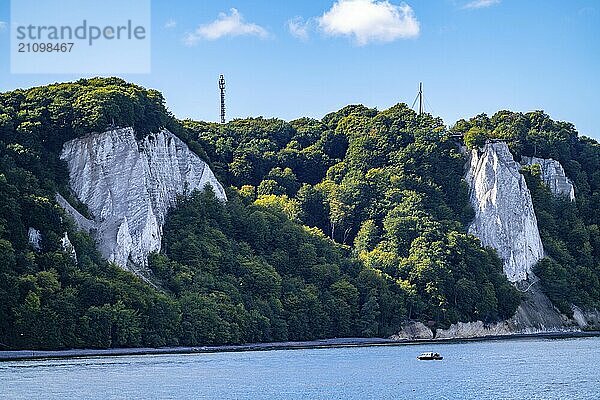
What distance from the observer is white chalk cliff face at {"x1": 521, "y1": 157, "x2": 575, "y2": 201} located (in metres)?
166

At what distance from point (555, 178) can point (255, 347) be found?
71948 millimetres

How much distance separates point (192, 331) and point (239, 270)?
16.8 metres

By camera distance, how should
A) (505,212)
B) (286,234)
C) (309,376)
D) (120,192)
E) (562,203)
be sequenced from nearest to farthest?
(309,376)
(120,192)
(286,234)
(505,212)
(562,203)

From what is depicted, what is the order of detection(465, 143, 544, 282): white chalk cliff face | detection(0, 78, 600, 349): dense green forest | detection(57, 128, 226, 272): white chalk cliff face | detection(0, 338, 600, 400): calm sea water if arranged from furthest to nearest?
detection(465, 143, 544, 282): white chalk cliff face → detection(57, 128, 226, 272): white chalk cliff face → detection(0, 78, 600, 349): dense green forest → detection(0, 338, 600, 400): calm sea water

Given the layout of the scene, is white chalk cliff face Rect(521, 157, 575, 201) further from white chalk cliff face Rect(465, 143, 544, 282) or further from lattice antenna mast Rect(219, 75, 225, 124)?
lattice antenna mast Rect(219, 75, 225, 124)

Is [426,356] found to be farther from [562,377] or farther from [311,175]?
[311,175]

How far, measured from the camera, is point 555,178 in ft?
547

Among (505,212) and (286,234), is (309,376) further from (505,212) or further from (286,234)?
(505,212)

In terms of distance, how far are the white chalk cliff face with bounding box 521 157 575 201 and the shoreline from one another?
76.5 ft

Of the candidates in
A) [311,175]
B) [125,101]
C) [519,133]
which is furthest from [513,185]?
[125,101]

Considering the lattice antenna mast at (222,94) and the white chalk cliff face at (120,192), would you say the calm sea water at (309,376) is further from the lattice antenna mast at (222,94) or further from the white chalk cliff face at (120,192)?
the lattice antenna mast at (222,94)

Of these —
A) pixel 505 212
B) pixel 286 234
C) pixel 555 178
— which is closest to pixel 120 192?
pixel 286 234

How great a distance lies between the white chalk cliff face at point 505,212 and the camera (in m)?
151

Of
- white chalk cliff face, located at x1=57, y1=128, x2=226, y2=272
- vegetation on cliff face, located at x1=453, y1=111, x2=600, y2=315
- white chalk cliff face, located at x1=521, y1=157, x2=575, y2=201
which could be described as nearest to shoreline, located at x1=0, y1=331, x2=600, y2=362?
vegetation on cliff face, located at x1=453, y1=111, x2=600, y2=315
